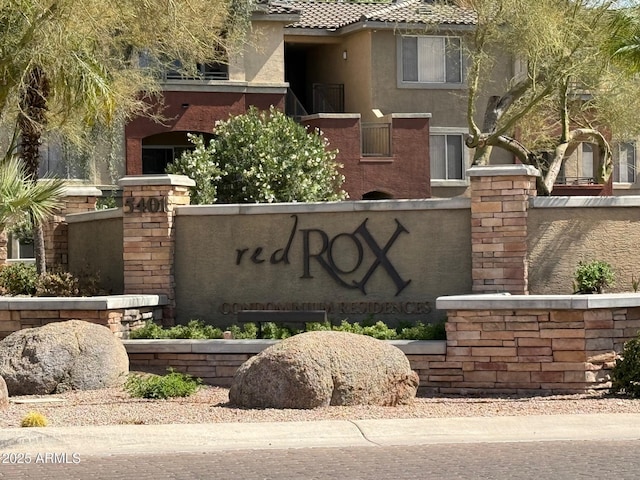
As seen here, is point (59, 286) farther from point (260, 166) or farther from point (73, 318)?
point (260, 166)

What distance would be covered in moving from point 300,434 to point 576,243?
6.99 meters

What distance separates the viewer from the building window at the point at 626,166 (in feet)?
136

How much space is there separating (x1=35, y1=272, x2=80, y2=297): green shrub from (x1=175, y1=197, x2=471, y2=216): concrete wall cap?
211cm

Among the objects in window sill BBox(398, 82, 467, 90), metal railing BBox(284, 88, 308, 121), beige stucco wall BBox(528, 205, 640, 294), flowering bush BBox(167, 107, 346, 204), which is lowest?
beige stucco wall BBox(528, 205, 640, 294)

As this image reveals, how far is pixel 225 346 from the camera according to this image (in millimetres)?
16562

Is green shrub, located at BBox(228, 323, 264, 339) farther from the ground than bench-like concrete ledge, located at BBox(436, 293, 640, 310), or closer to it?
closer to it

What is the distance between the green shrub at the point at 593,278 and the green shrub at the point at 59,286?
7.86m

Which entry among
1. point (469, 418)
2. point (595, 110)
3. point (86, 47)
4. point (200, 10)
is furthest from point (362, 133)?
point (469, 418)

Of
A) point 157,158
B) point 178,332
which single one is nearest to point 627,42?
point 178,332

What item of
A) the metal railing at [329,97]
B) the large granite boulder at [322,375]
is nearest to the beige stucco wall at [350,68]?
the metal railing at [329,97]

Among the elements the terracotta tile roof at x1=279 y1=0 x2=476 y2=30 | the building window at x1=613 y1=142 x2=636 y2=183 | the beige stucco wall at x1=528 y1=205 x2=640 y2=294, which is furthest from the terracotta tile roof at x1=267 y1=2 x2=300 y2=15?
the beige stucco wall at x1=528 y1=205 x2=640 y2=294

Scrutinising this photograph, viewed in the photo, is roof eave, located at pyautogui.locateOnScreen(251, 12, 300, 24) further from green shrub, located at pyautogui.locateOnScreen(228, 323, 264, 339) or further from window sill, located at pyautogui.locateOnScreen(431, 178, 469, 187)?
green shrub, located at pyautogui.locateOnScreen(228, 323, 264, 339)

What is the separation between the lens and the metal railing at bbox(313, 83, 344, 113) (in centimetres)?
3925

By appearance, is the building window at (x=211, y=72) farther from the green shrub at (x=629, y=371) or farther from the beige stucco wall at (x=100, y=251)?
the green shrub at (x=629, y=371)
